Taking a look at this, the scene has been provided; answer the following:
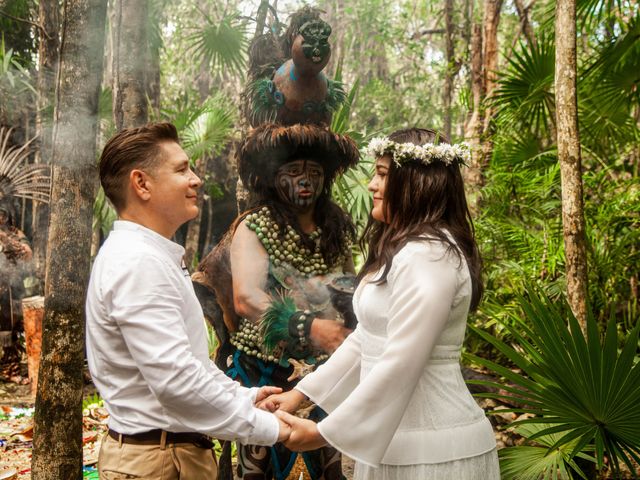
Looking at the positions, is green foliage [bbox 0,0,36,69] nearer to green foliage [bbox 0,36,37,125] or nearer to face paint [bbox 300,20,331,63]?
green foliage [bbox 0,36,37,125]

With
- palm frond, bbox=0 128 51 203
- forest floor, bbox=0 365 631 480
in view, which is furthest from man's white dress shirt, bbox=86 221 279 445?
palm frond, bbox=0 128 51 203

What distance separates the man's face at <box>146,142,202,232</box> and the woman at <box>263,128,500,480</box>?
21.6 inches

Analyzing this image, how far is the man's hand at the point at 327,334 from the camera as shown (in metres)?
2.62

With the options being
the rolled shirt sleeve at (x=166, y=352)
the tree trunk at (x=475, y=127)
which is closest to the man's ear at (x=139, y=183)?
the rolled shirt sleeve at (x=166, y=352)

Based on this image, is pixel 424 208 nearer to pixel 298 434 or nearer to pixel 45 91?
pixel 298 434

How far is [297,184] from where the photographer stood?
112 inches

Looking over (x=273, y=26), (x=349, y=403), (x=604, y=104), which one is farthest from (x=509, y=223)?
(x=349, y=403)

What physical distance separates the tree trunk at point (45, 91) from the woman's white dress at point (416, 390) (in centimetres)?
364

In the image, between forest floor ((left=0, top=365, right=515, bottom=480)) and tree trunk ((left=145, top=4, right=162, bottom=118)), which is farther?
tree trunk ((left=145, top=4, right=162, bottom=118))

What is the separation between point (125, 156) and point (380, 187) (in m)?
0.74

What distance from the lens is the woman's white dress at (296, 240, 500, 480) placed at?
5.79 feet

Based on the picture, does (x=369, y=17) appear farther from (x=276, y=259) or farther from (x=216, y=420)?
(x=216, y=420)

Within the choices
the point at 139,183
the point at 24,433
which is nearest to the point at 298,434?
the point at 139,183

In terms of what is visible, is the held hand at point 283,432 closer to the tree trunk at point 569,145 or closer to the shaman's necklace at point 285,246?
the shaman's necklace at point 285,246
